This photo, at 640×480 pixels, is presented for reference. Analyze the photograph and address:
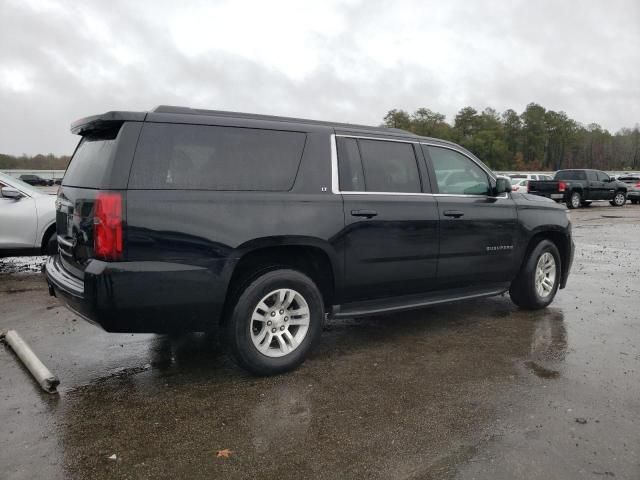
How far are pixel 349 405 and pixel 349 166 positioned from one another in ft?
A: 6.26

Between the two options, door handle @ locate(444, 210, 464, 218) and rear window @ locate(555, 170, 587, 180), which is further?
rear window @ locate(555, 170, 587, 180)

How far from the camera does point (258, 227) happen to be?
3891 millimetres

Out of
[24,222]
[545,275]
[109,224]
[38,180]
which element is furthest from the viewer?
[38,180]

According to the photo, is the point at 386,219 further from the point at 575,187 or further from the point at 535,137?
the point at 535,137

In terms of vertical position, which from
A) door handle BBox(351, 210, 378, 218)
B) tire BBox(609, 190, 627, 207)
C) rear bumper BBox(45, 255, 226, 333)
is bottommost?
tire BBox(609, 190, 627, 207)

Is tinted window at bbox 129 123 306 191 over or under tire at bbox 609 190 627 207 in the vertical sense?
over

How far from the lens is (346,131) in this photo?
4586 millimetres

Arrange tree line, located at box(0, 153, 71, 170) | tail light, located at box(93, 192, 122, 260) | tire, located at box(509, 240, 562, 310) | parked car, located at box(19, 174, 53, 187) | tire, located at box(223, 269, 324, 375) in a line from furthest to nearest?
tree line, located at box(0, 153, 71, 170) → parked car, located at box(19, 174, 53, 187) → tire, located at box(509, 240, 562, 310) → tire, located at box(223, 269, 324, 375) → tail light, located at box(93, 192, 122, 260)

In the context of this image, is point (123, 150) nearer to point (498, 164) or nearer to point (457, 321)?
point (457, 321)

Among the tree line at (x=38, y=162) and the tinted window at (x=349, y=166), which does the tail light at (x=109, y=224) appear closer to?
the tinted window at (x=349, y=166)

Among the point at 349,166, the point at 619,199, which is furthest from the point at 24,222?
the point at 619,199

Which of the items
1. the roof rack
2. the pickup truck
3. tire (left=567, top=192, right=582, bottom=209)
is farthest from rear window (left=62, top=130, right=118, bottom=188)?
tire (left=567, top=192, right=582, bottom=209)

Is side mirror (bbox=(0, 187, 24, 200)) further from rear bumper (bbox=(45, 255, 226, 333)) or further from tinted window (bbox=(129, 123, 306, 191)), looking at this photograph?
tinted window (bbox=(129, 123, 306, 191))

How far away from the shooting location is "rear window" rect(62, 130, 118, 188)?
3.64m
